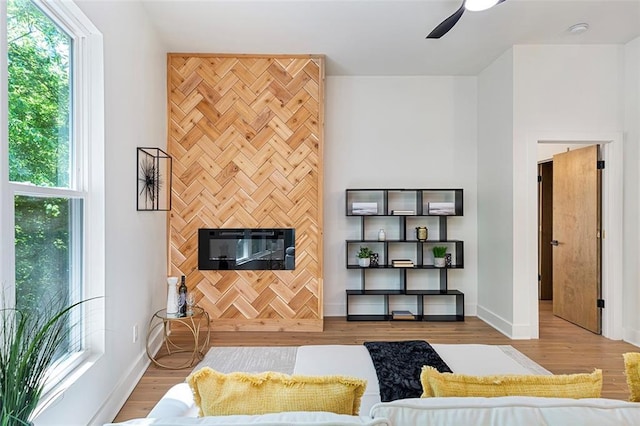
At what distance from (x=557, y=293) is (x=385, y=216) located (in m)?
2.40

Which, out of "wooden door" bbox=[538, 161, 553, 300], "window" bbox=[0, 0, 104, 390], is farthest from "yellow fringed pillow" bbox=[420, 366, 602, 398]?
"wooden door" bbox=[538, 161, 553, 300]

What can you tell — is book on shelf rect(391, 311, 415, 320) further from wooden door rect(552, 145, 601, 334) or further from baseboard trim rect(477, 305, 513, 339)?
wooden door rect(552, 145, 601, 334)

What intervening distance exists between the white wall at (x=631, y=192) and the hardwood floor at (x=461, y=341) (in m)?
0.33

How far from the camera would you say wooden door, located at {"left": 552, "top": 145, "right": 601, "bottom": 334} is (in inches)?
145

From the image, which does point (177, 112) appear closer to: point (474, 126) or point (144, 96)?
point (144, 96)

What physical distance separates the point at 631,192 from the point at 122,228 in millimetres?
4718

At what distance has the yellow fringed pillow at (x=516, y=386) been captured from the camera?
96 cm

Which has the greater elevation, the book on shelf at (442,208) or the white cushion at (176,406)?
the book on shelf at (442,208)

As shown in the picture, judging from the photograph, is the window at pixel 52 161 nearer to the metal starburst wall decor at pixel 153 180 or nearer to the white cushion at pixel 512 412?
the metal starburst wall decor at pixel 153 180

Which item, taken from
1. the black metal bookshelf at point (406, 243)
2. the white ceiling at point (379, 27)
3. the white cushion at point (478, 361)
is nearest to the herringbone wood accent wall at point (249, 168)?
the white ceiling at point (379, 27)

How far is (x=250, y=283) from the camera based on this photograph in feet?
12.5

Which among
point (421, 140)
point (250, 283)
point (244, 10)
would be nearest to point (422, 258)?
point (421, 140)

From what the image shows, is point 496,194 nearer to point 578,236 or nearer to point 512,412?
point 578,236

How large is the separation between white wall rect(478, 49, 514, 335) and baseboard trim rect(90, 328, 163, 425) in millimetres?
3502
